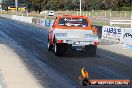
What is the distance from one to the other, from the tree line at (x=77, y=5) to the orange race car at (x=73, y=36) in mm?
81781

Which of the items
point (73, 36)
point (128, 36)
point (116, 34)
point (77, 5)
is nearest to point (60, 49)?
point (73, 36)

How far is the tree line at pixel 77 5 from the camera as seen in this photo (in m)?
108

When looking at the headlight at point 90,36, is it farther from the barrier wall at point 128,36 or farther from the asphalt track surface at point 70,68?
the barrier wall at point 128,36

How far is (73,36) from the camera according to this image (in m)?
18.1

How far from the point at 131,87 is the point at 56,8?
12935cm

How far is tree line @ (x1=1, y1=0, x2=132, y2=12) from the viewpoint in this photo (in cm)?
10751

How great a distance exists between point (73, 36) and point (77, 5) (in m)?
106

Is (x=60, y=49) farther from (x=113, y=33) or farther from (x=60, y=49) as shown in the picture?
(x=113, y=33)

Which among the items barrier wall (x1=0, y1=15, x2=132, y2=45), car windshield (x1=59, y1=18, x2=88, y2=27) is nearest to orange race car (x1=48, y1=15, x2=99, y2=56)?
car windshield (x1=59, y1=18, x2=88, y2=27)

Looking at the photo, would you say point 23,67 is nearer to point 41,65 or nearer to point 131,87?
point 41,65

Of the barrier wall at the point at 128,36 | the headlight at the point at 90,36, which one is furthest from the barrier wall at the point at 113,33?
the headlight at the point at 90,36

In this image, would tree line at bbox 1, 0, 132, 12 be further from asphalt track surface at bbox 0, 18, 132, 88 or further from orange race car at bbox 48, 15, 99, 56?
asphalt track surface at bbox 0, 18, 132, 88

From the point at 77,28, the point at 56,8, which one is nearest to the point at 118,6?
the point at 56,8

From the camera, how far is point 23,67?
14.4 metres
